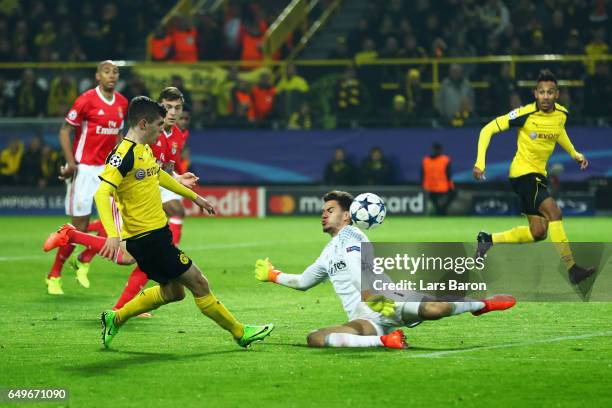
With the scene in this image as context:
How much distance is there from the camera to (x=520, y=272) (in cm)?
1519

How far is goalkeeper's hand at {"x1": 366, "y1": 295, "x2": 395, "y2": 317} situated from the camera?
9.19 metres

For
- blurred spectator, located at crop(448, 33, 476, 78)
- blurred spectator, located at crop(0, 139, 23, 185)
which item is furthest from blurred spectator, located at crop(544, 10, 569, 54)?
blurred spectator, located at crop(0, 139, 23, 185)

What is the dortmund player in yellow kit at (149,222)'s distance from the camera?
30.1 feet

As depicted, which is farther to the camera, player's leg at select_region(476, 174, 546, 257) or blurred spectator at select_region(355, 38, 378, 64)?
blurred spectator at select_region(355, 38, 378, 64)

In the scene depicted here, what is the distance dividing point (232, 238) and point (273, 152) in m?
6.38

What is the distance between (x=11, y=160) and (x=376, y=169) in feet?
27.2

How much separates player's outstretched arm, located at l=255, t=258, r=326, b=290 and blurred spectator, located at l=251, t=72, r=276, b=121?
1815cm

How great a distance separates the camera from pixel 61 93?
1122 inches

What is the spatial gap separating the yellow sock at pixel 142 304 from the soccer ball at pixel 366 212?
1618 mm

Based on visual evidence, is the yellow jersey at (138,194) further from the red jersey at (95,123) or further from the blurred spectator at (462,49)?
the blurred spectator at (462,49)

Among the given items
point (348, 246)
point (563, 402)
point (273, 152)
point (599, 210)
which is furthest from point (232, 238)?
point (563, 402)

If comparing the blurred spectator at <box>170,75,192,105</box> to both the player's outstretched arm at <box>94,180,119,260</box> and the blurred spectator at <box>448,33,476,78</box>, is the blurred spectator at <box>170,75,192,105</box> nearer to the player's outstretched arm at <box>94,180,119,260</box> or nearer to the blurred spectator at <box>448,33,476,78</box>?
the blurred spectator at <box>448,33,476,78</box>

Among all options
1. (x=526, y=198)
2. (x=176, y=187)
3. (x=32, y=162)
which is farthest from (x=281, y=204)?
(x=176, y=187)

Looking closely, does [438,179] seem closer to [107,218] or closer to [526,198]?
[526,198]
